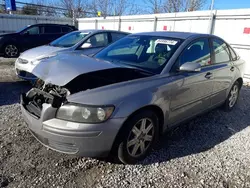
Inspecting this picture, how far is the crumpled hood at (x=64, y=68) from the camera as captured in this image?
2510 mm

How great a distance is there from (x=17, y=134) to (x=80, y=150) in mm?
1503

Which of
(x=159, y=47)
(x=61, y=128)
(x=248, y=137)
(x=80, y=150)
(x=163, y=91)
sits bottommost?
(x=248, y=137)

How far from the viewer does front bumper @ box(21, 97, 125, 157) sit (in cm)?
225

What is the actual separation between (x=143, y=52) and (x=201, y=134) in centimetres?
161

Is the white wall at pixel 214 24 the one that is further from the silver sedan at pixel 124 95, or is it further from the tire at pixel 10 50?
the tire at pixel 10 50

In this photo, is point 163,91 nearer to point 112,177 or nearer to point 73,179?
point 112,177

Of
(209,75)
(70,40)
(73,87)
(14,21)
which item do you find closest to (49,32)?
(70,40)

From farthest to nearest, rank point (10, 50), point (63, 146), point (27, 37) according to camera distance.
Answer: point (27, 37)
point (10, 50)
point (63, 146)

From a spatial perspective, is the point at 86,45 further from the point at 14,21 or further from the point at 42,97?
the point at 14,21

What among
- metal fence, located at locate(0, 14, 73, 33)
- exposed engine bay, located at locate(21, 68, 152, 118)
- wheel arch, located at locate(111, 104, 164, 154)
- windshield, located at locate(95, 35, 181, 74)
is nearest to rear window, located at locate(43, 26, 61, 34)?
metal fence, located at locate(0, 14, 73, 33)

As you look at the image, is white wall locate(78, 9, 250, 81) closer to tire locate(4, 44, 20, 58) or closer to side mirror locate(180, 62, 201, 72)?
side mirror locate(180, 62, 201, 72)

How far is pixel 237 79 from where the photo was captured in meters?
4.64

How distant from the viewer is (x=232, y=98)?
4.71 meters

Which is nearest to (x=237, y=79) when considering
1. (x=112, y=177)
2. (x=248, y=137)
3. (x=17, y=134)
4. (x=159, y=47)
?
(x=248, y=137)
